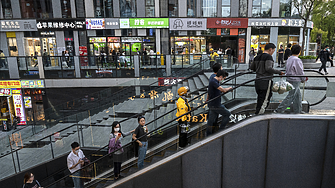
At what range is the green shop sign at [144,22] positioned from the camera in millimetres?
19203

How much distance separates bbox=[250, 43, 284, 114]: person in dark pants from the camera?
17.3 feet

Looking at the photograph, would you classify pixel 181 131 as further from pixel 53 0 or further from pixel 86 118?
pixel 53 0

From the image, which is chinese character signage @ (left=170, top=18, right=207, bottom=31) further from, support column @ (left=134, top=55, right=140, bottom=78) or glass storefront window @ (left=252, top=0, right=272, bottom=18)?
support column @ (left=134, top=55, right=140, bottom=78)

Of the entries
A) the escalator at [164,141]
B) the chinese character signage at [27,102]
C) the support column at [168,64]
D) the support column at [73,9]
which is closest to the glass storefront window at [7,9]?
the support column at [73,9]

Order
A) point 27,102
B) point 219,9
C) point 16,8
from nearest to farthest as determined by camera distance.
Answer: point 27,102 < point 16,8 < point 219,9

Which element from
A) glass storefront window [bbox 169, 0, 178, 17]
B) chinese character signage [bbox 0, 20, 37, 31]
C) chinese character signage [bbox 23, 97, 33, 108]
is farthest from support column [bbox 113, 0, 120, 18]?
chinese character signage [bbox 23, 97, 33, 108]

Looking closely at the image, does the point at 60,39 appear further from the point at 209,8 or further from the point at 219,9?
the point at 219,9

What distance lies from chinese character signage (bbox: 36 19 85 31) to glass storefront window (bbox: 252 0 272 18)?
50.9 feet

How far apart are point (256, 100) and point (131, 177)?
384 centimetres

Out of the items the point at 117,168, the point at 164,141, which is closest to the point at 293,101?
the point at 164,141

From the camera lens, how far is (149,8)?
1936 cm

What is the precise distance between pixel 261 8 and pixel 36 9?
20.3 meters

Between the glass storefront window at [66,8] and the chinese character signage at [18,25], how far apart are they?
9.20 feet

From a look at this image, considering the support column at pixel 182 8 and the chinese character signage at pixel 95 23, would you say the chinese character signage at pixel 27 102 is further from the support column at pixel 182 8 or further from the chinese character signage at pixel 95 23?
the support column at pixel 182 8
